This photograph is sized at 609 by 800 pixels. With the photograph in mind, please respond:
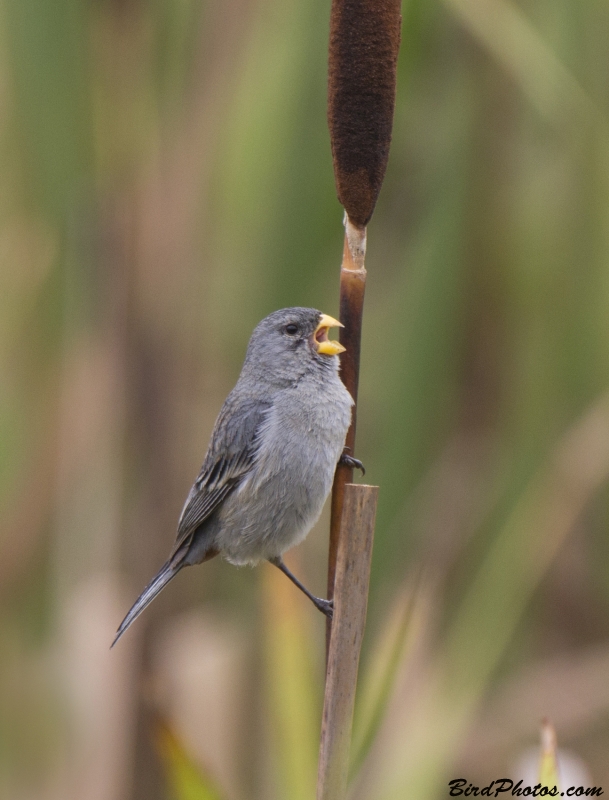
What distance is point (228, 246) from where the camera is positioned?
6.31 feet

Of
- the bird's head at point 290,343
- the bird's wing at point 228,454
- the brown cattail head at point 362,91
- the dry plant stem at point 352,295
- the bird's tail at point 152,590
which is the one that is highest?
the brown cattail head at point 362,91

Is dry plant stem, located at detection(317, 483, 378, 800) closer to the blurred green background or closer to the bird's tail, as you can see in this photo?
the blurred green background

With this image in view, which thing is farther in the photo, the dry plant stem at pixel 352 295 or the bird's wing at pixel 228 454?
the bird's wing at pixel 228 454

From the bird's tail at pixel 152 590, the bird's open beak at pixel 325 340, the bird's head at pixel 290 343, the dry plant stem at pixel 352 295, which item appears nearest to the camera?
the dry plant stem at pixel 352 295

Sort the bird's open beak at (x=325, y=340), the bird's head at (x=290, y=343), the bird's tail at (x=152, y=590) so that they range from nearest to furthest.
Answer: the bird's tail at (x=152, y=590), the bird's open beak at (x=325, y=340), the bird's head at (x=290, y=343)

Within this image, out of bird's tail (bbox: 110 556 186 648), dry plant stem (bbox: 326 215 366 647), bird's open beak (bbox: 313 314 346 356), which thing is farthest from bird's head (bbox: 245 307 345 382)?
dry plant stem (bbox: 326 215 366 647)

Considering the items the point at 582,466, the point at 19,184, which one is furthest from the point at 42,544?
the point at 582,466

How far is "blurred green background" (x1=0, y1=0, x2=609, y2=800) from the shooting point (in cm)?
180

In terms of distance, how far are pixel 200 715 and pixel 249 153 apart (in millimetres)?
1071

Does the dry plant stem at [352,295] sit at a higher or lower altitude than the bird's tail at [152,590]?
higher

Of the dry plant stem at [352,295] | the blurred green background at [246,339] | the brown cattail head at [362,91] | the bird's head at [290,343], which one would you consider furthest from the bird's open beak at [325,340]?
the brown cattail head at [362,91]

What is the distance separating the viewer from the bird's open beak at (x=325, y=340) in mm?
1864

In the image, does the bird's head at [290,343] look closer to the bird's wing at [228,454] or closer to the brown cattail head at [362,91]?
the bird's wing at [228,454]

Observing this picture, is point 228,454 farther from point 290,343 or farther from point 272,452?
point 290,343
